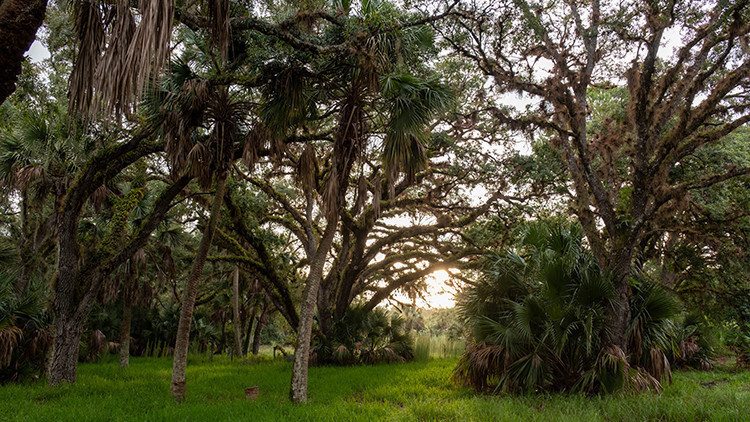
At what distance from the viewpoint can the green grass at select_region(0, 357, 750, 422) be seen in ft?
19.6

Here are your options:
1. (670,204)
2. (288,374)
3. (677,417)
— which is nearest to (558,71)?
(670,204)

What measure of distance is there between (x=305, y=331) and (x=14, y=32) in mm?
5861

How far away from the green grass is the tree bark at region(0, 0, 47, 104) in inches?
197

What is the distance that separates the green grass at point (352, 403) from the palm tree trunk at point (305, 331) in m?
0.29

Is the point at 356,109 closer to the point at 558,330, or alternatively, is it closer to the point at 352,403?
the point at 352,403

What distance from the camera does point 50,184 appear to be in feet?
31.6

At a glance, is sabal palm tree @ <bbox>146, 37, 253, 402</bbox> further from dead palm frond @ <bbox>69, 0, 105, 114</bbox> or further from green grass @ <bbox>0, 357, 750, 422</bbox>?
dead palm frond @ <bbox>69, 0, 105, 114</bbox>

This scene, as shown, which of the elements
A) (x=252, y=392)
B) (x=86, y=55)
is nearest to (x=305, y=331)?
(x=252, y=392)

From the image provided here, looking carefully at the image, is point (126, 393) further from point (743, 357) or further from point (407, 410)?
point (743, 357)

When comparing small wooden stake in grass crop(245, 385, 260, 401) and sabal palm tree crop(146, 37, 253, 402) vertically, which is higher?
sabal palm tree crop(146, 37, 253, 402)

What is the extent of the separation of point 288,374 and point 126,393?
4540 mm

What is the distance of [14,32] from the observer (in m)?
3.17

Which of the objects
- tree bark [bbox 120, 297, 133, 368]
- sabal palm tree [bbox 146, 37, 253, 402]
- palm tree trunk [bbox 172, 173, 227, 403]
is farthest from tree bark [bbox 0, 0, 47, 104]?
tree bark [bbox 120, 297, 133, 368]

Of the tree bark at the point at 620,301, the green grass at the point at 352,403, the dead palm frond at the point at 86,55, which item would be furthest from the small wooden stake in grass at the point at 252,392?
the tree bark at the point at 620,301
